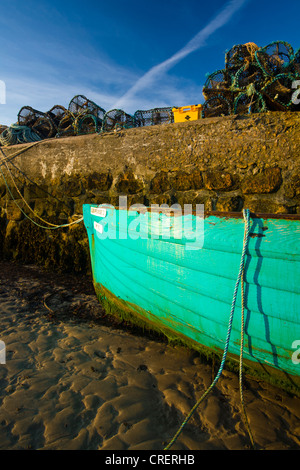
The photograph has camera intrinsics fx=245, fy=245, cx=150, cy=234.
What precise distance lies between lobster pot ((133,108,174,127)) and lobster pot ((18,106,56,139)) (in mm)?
2651

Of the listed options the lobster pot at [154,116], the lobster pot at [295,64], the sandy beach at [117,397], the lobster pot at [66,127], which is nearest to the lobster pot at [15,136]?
the lobster pot at [66,127]

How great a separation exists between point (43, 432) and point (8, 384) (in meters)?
0.59

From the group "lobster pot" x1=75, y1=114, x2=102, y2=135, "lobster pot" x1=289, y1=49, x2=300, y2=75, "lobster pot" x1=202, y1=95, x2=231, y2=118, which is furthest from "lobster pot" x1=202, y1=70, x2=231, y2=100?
"lobster pot" x1=75, y1=114, x2=102, y2=135

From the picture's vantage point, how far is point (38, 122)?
764cm

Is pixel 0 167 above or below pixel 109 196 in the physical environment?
above

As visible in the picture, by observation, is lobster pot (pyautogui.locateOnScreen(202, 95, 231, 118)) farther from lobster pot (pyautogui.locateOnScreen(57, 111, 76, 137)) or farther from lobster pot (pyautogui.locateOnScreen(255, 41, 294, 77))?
lobster pot (pyautogui.locateOnScreen(57, 111, 76, 137))

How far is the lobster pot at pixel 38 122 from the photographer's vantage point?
24.9 feet

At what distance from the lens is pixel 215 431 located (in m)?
1.60

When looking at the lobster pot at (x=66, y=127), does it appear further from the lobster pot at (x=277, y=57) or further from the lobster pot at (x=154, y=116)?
the lobster pot at (x=277, y=57)

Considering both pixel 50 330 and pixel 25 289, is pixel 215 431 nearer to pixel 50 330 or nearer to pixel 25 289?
pixel 50 330

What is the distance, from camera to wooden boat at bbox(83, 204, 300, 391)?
1604 millimetres

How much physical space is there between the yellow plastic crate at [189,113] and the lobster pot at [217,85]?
6.53ft

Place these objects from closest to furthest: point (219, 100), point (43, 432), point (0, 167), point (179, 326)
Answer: point (43, 432) < point (179, 326) < point (0, 167) < point (219, 100)

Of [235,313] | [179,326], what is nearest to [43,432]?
[179,326]
